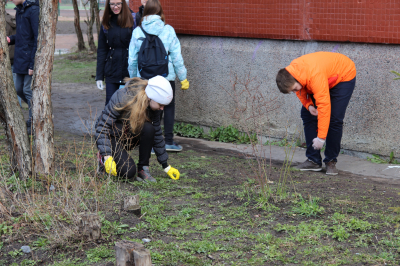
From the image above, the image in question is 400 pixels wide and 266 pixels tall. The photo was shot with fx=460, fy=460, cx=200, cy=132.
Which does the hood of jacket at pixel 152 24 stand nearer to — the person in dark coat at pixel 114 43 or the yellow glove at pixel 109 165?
the person in dark coat at pixel 114 43

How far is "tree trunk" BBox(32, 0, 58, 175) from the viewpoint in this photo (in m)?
4.03

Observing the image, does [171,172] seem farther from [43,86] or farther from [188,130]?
[188,130]

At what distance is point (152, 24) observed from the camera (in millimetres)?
5355

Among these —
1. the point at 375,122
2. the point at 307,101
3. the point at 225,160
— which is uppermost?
the point at 307,101

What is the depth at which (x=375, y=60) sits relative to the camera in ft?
17.1

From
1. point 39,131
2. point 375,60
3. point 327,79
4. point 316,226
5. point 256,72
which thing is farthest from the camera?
point 256,72

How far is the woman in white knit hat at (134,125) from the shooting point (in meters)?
4.05

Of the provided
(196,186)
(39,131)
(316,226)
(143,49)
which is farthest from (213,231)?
Answer: (143,49)

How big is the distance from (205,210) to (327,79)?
1833mm

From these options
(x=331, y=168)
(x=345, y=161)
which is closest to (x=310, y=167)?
(x=331, y=168)

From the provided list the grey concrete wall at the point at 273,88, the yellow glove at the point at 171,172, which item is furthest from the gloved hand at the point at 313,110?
the yellow glove at the point at 171,172

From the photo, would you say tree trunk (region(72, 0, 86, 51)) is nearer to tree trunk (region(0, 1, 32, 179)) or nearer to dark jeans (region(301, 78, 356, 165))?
tree trunk (region(0, 1, 32, 179))

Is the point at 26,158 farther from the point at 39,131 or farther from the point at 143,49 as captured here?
the point at 143,49

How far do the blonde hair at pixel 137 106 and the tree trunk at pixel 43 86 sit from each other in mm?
643
